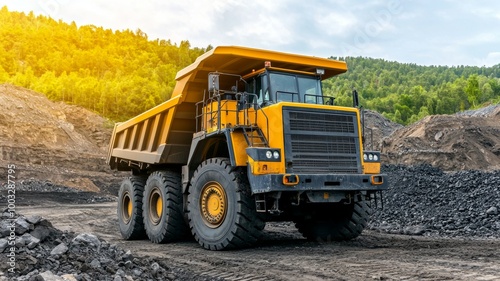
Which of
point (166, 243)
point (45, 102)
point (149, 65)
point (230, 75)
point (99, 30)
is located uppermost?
point (99, 30)

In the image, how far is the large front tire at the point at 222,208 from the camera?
24.0ft

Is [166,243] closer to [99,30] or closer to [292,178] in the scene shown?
[292,178]

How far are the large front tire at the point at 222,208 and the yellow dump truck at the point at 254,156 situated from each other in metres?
0.02

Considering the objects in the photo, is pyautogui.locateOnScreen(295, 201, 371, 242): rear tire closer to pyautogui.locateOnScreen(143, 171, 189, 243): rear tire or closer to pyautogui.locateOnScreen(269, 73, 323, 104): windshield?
pyautogui.locateOnScreen(269, 73, 323, 104): windshield

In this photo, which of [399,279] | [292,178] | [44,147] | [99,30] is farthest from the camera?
[99,30]

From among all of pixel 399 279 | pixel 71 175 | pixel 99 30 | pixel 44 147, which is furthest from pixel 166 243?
pixel 99 30

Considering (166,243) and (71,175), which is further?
(71,175)

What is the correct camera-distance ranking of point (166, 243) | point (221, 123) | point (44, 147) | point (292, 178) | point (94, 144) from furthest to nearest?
1. point (94, 144)
2. point (44, 147)
3. point (166, 243)
4. point (221, 123)
5. point (292, 178)

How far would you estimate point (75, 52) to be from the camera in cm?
9338

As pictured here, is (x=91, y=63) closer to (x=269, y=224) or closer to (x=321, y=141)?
(x=269, y=224)

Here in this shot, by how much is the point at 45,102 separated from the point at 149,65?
43941mm

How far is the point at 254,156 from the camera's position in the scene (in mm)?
7094

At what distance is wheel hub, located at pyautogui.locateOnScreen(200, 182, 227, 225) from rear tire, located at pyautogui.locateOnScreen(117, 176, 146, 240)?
2.84 meters

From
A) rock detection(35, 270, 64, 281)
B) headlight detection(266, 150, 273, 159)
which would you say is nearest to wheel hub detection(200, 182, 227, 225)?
headlight detection(266, 150, 273, 159)
